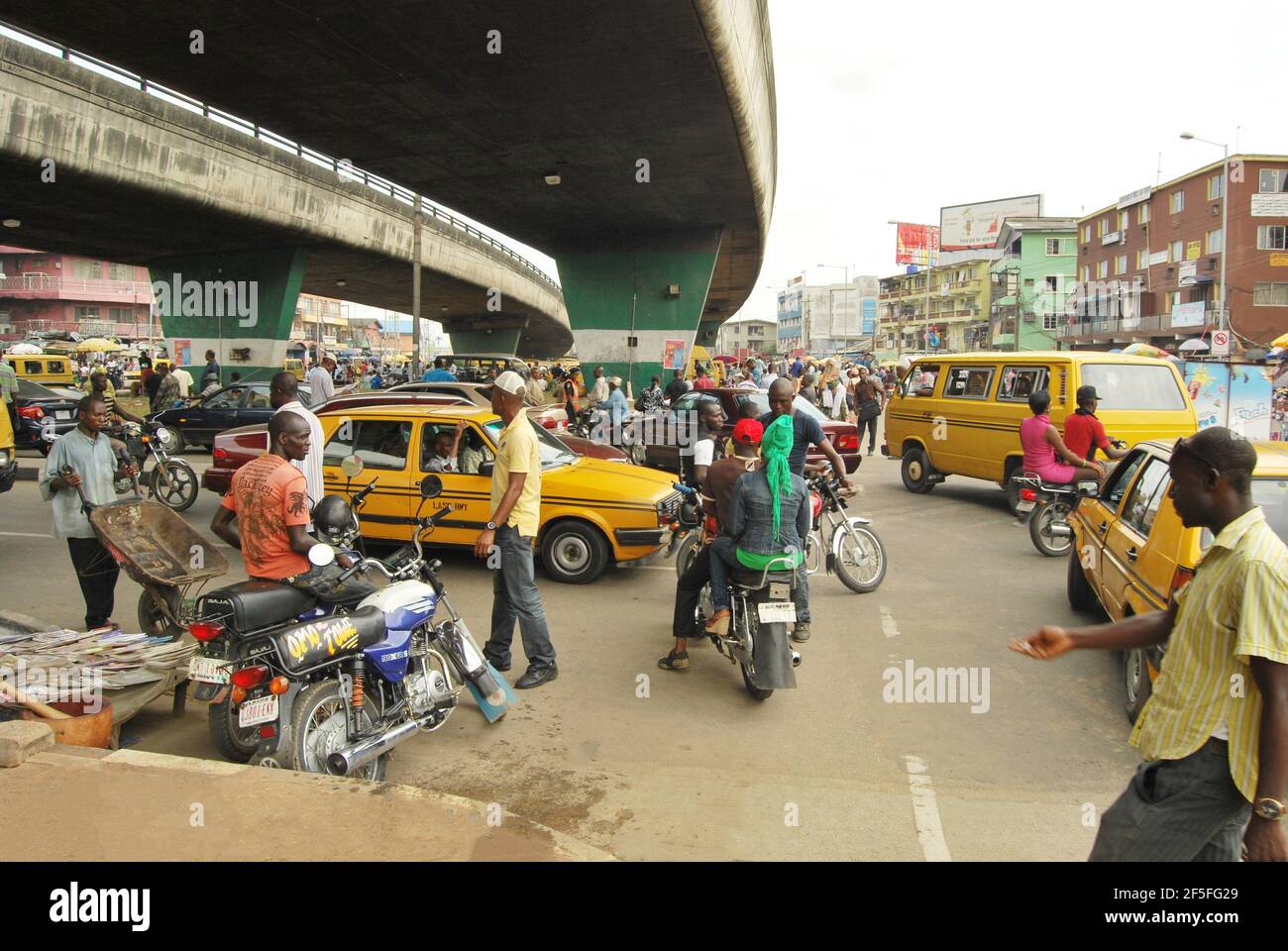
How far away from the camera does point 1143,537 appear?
556 cm

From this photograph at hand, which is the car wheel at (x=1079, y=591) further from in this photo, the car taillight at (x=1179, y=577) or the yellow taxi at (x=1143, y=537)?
the car taillight at (x=1179, y=577)

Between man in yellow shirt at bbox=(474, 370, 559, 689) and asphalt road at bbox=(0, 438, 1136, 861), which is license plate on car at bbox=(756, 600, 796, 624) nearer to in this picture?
asphalt road at bbox=(0, 438, 1136, 861)

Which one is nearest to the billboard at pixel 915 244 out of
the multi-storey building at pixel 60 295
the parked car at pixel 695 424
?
the multi-storey building at pixel 60 295

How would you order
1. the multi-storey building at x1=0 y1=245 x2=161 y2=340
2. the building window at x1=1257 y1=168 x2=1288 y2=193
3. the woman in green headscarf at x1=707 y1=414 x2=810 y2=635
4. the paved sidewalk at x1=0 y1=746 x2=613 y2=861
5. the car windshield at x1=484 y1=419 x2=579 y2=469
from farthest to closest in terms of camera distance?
the multi-storey building at x1=0 y1=245 x2=161 y2=340 < the building window at x1=1257 y1=168 x2=1288 y2=193 < the car windshield at x1=484 y1=419 x2=579 y2=469 < the woman in green headscarf at x1=707 y1=414 x2=810 y2=635 < the paved sidewalk at x1=0 y1=746 x2=613 y2=861

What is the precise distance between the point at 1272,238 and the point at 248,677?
57250 mm

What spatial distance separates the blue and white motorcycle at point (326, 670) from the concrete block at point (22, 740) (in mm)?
725

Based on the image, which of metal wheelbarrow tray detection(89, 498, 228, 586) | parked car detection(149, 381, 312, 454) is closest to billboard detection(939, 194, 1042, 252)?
parked car detection(149, 381, 312, 454)

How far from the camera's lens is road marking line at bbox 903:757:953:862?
12.6ft

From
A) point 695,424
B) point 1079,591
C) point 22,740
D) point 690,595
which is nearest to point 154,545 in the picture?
point 22,740

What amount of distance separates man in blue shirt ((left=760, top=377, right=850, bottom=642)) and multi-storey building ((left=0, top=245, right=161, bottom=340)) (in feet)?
229

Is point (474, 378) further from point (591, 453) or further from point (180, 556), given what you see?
point (180, 556)

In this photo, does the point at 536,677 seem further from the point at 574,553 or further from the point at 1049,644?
the point at 1049,644

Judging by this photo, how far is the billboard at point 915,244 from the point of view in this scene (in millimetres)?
92562
